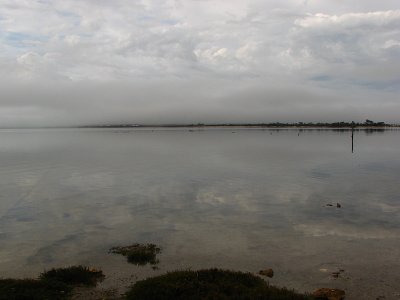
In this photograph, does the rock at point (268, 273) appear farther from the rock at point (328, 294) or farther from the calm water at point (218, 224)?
the rock at point (328, 294)

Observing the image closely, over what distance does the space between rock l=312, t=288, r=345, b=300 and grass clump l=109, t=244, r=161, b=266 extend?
549 centimetres

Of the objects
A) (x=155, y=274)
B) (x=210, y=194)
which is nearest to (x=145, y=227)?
(x=155, y=274)

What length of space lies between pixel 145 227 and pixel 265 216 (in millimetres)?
6117

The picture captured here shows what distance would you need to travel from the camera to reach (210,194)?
87.5 ft

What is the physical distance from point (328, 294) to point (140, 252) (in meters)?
6.67

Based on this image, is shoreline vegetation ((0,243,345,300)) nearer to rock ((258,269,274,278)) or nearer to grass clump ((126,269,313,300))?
grass clump ((126,269,313,300))

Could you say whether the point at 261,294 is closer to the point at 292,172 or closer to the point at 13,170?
the point at 292,172

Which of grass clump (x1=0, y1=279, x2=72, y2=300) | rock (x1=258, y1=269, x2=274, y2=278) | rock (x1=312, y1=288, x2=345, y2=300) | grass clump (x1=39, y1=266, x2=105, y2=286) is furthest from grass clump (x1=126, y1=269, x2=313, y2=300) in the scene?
grass clump (x1=0, y1=279, x2=72, y2=300)

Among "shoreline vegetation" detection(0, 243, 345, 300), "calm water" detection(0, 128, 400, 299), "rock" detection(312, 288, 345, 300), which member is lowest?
"calm water" detection(0, 128, 400, 299)

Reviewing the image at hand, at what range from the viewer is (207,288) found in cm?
1080

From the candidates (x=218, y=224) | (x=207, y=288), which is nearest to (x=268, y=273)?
(x=207, y=288)

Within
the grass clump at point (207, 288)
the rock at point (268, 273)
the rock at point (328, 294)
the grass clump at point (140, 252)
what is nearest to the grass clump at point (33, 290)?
the grass clump at point (207, 288)

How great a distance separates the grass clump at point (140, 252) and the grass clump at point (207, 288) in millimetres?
2483

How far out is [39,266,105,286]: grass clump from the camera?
39.4 ft
